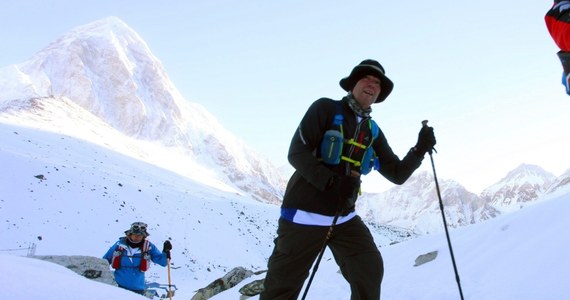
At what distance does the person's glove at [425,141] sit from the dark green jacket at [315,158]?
658mm

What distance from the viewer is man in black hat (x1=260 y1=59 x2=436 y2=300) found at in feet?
12.0

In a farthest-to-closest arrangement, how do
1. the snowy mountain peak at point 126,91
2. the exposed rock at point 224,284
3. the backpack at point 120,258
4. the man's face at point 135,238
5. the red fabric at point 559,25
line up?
the snowy mountain peak at point 126,91 → the exposed rock at point 224,284 → the man's face at point 135,238 → the backpack at point 120,258 → the red fabric at point 559,25

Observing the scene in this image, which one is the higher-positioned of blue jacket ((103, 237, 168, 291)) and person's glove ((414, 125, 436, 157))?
person's glove ((414, 125, 436, 157))

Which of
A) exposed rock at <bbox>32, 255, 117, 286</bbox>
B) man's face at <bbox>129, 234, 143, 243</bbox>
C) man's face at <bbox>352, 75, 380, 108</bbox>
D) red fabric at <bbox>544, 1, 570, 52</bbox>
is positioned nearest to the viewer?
red fabric at <bbox>544, 1, 570, 52</bbox>

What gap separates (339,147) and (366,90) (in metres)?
0.75

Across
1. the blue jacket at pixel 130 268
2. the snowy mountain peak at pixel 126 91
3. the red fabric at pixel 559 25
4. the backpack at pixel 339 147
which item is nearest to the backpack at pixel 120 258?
the blue jacket at pixel 130 268

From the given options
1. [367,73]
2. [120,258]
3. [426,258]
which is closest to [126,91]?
[120,258]

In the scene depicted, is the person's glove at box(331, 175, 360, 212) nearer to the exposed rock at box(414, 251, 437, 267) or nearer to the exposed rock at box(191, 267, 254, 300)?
the exposed rock at box(414, 251, 437, 267)

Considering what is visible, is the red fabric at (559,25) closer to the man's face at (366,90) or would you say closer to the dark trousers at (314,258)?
the man's face at (366,90)

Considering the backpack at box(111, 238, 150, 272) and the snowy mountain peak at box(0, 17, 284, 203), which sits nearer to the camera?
the backpack at box(111, 238, 150, 272)

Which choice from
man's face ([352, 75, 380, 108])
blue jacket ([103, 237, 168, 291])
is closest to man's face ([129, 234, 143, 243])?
blue jacket ([103, 237, 168, 291])

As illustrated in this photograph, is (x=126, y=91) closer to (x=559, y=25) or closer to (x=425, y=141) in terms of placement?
(x=425, y=141)

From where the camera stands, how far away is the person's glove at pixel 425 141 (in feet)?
14.3

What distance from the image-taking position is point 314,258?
12.5 ft
